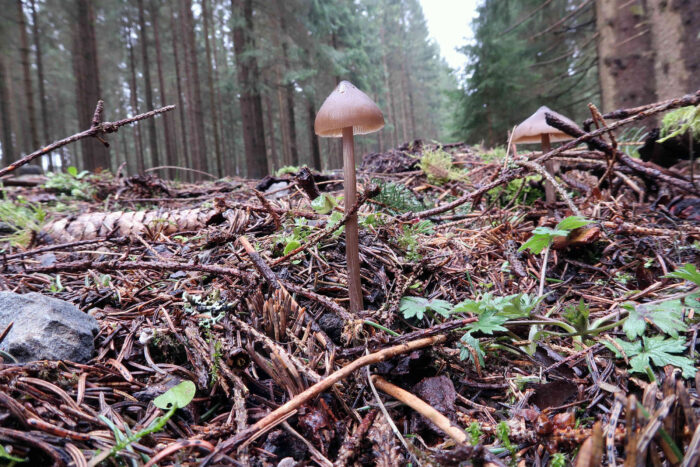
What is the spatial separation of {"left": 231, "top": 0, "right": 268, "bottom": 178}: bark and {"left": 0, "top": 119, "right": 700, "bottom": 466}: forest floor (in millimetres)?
8536

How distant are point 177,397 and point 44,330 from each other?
56cm

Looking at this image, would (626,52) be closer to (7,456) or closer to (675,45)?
(675,45)

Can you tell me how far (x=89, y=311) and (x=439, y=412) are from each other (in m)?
1.50

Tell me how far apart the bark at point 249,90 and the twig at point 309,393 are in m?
9.56

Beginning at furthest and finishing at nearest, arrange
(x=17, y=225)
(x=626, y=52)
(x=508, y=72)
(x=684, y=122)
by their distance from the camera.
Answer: (x=508, y=72) < (x=626, y=52) < (x=17, y=225) < (x=684, y=122)

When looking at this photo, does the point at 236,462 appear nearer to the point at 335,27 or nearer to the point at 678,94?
the point at 678,94

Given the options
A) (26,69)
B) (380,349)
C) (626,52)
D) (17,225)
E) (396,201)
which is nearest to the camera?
(380,349)

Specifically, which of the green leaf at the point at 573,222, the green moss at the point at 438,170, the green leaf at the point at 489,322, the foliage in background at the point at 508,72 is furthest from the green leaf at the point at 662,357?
the foliage in background at the point at 508,72

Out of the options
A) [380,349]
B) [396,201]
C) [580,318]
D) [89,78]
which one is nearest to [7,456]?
[380,349]

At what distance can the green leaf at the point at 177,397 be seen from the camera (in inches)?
40.6

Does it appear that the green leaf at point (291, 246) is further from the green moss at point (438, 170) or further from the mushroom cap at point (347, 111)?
the green moss at point (438, 170)

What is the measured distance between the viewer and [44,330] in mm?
1173

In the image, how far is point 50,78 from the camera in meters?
22.2

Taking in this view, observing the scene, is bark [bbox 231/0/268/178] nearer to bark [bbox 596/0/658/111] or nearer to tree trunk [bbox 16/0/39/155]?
tree trunk [bbox 16/0/39/155]
